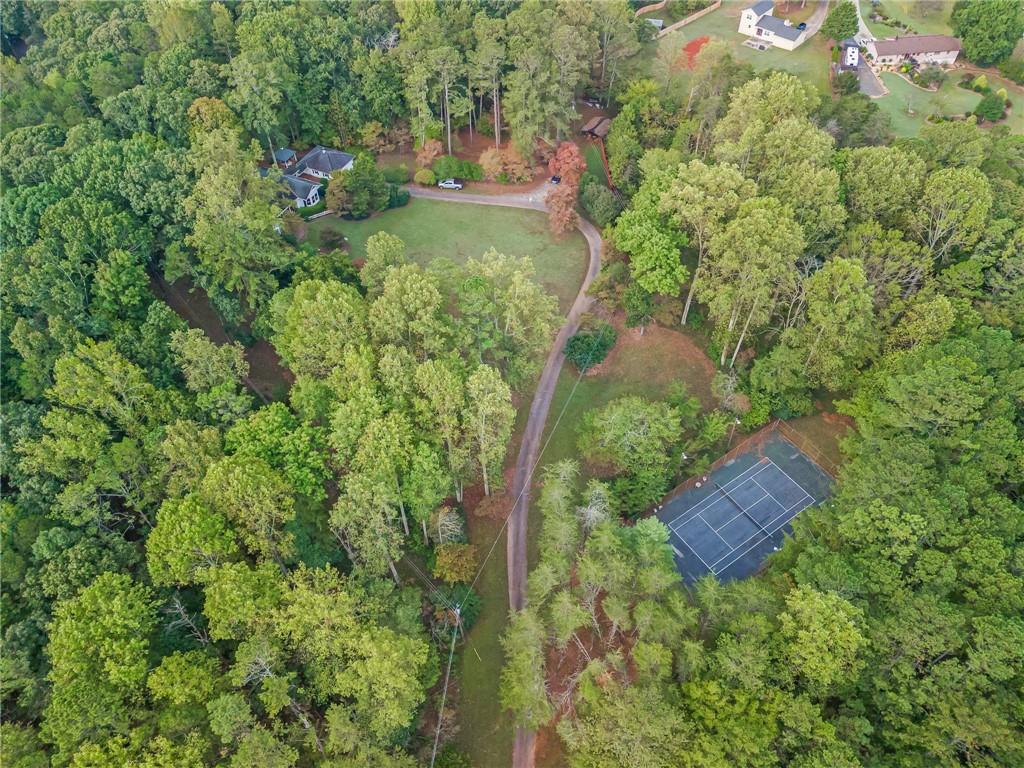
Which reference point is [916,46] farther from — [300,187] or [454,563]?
[454,563]

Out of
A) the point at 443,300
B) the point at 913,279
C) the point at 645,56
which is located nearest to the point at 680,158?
the point at 913,279

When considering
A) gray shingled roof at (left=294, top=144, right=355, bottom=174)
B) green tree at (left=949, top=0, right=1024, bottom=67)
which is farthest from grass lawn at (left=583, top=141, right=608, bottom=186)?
green tree at (left=949, top=0, right=1024, bottom=67)

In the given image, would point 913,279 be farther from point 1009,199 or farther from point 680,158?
point 680,158

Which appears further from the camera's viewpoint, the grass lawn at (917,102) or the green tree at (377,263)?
the grass lawn at (917,102)

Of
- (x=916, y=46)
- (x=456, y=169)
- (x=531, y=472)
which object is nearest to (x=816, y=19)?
(x=916, y=46)

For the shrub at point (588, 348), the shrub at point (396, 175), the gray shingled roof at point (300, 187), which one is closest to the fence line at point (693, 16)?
the shrub at point (396, 175)

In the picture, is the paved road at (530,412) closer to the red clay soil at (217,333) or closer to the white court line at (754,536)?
the white court line at (754,536)
